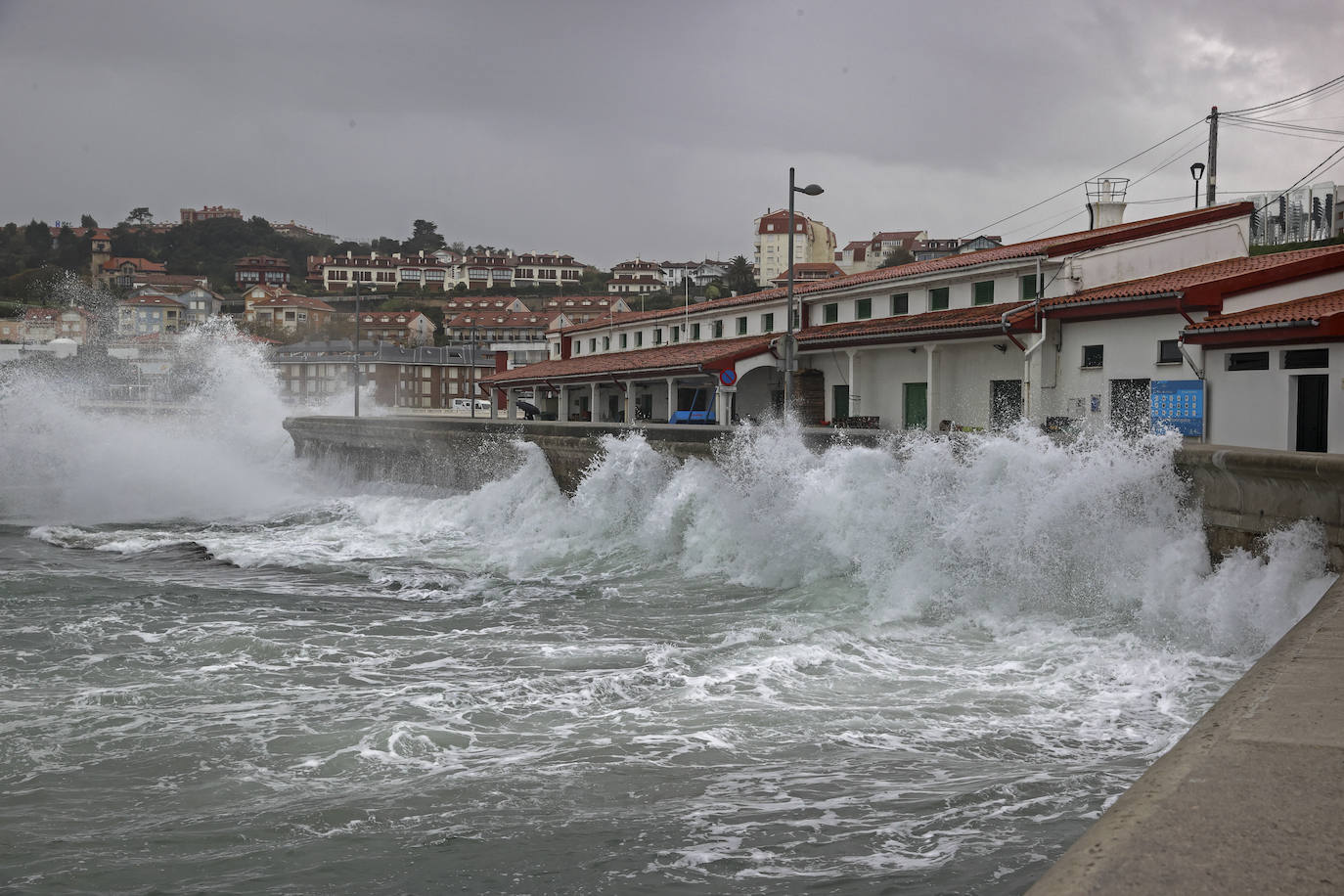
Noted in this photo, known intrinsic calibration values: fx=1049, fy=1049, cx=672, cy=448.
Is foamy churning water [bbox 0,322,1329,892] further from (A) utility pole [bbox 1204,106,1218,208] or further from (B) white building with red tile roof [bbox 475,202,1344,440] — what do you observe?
(A) utility pole [bbox 1204,106,1218,208]

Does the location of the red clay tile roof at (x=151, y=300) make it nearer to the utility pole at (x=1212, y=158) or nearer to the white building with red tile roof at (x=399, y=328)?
the white building with red tile roof at (x=399, y=328)

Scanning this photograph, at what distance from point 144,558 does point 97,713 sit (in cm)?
1110

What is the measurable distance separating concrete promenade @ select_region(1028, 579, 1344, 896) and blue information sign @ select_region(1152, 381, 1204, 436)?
1426cm

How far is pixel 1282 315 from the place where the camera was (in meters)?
15.3

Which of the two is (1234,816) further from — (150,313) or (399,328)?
(150,313)

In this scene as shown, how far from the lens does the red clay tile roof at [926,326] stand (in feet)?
76.3

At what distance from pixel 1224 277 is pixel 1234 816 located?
1853 centimetres

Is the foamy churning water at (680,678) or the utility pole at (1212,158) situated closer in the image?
the foamy churning water at (680,678)

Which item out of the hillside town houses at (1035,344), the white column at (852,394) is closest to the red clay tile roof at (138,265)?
the hillside town houses at (1035,344)

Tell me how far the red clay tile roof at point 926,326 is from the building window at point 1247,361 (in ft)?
21.5

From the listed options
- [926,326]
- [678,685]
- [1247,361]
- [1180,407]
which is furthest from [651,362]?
[678,685]

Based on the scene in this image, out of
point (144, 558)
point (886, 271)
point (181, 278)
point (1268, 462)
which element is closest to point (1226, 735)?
point (1268, 462)

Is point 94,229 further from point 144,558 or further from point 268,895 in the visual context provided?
point 268,895

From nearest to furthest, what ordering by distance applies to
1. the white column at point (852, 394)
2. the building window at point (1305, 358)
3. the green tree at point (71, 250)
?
the building window at point (1305, 358) → the white column at point (852, 394) → the green tree at point (71, 250)
